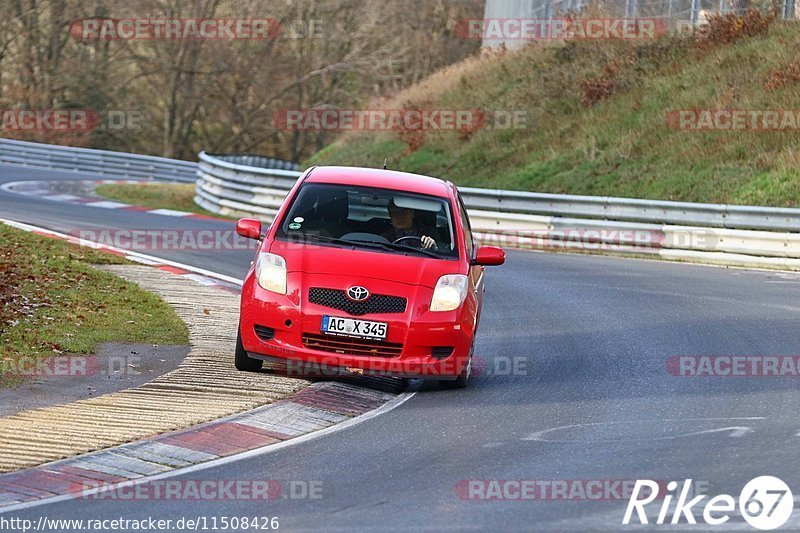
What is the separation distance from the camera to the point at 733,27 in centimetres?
3250

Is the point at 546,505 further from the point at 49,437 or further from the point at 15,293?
the point at 15,293

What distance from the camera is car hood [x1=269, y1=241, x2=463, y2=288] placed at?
1008 cm

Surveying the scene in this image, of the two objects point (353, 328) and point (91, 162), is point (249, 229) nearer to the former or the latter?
point (353, 328)

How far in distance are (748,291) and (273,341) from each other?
9.25 metres

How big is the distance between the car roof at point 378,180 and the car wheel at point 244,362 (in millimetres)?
1753

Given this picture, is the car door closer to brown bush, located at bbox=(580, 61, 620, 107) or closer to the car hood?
the car hood

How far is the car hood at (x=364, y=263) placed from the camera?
10.1 metres

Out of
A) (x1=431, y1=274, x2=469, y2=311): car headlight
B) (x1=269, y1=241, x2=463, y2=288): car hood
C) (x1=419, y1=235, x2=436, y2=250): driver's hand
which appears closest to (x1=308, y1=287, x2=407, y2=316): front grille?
(x1=269, y1=241, x2=463, y2=288): car hood

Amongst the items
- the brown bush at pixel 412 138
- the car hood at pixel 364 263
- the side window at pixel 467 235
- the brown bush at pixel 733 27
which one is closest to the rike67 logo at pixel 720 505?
the car hood at pixel 364 263

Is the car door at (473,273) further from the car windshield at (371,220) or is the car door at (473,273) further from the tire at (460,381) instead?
the tire at (460,381)

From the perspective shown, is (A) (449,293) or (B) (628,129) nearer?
(A) (449,293)

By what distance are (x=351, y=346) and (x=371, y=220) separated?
1478 mm

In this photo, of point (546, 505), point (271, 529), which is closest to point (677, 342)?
point (546, 505)

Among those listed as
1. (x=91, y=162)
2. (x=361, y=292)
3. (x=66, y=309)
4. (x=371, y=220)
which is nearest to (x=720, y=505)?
(x=361, y=292)
